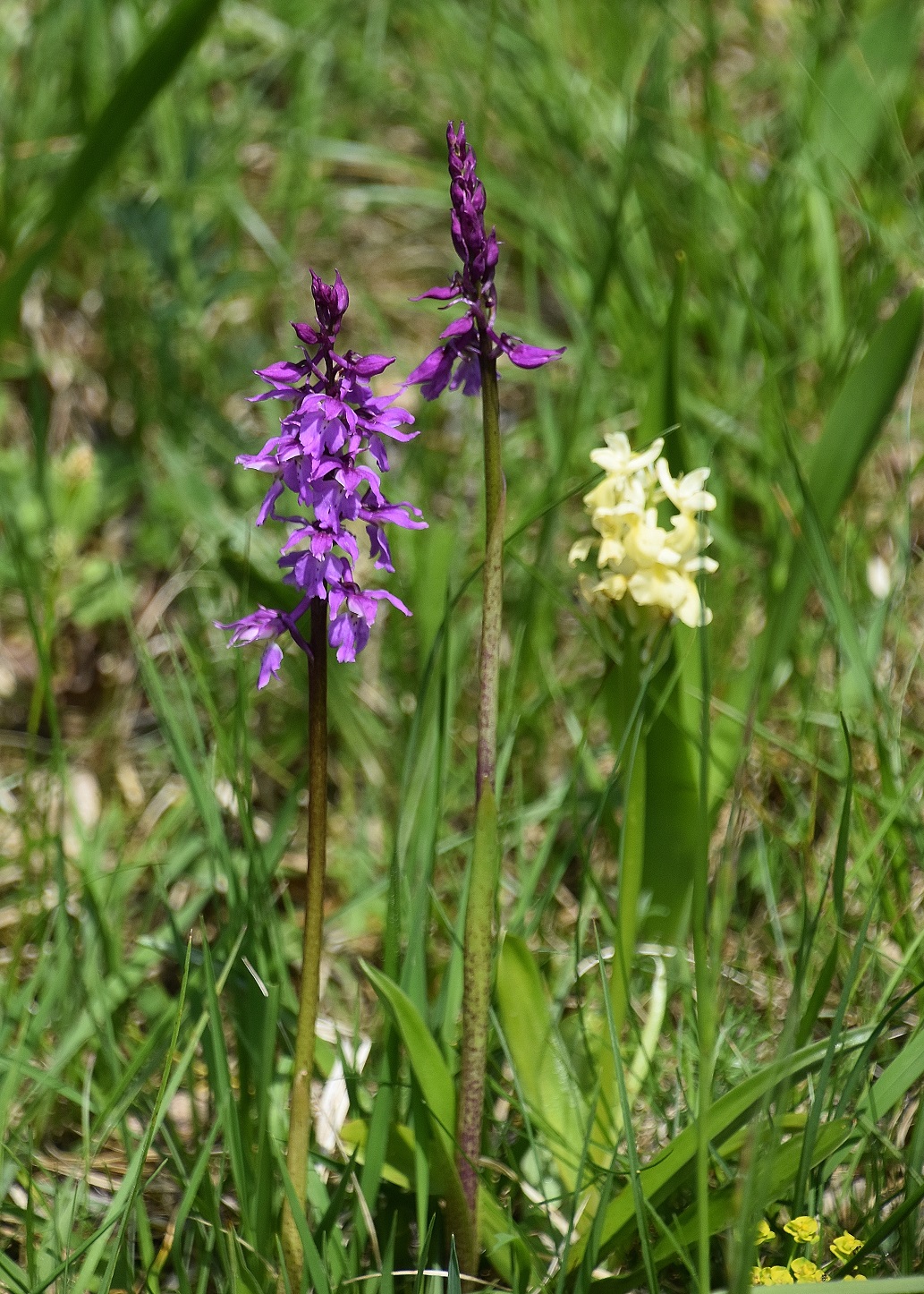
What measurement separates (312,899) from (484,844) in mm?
225

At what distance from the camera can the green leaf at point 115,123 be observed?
2.63 m

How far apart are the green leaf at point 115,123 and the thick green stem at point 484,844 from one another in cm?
164

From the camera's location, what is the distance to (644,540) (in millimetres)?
1891

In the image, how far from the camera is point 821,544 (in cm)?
218

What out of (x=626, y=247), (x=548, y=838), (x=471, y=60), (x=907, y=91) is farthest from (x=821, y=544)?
(x=471, y=60)

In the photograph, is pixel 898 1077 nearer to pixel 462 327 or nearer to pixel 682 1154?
pixel 682 1154

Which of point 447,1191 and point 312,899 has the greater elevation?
point 312,899

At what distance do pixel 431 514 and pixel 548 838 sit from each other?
1.32 meters

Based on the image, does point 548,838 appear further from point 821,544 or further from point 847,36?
point 847,36

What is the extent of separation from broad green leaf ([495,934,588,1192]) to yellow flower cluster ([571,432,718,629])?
1.87ft

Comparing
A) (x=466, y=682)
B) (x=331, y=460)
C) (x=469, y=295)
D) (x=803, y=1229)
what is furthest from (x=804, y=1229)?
(x=466, y=682)

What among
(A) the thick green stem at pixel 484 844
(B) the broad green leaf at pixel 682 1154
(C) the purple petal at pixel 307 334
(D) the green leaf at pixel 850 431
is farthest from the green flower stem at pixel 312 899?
(D) the green leaf at pixel 850 431

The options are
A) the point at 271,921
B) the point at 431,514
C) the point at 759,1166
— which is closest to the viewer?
the point at 759,1166

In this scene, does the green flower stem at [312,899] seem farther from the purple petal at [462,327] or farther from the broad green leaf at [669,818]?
the broad green leaf at [669,818]
